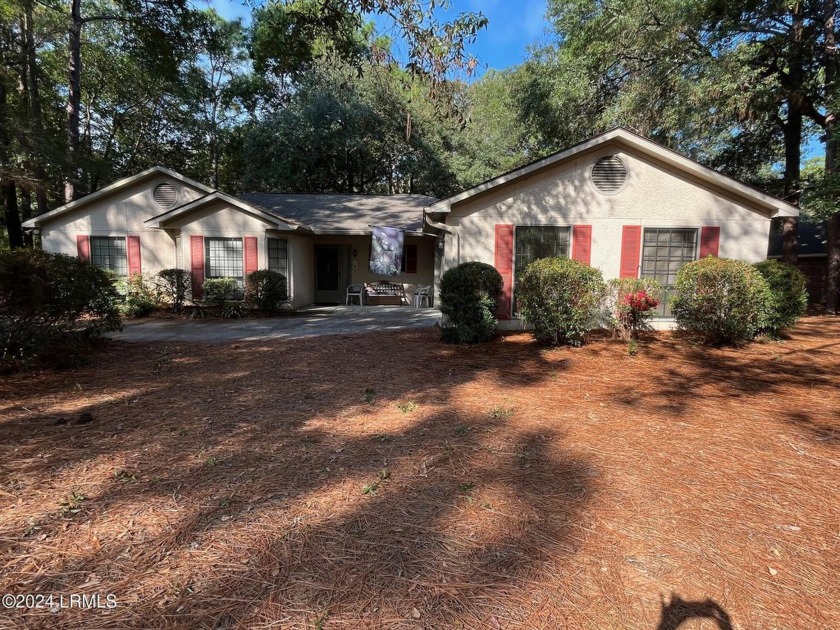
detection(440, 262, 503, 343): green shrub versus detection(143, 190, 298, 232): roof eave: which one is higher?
detection(143, 190, 298, 232): roof eave

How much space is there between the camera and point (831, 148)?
12258mm

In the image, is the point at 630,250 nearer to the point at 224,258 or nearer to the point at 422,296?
the point at 422,296

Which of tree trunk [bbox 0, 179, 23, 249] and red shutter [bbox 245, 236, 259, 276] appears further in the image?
tree trunk [bbox 0, 179, 23, 249]

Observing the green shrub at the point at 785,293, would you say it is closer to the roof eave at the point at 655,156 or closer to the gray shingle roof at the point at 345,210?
the roof eave at the point at 655,156

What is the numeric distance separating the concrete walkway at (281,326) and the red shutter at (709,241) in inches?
245

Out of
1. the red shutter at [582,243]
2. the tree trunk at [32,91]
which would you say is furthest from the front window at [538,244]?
the tree trunk at [32,91]

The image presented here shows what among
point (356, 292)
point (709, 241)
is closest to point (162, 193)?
point (356, 292)

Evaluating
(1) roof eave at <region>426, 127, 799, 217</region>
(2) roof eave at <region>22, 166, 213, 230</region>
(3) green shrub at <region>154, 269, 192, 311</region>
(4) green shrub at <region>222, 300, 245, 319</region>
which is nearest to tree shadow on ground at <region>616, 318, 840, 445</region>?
(1) roof eave at <region>426, 127, 799, 217</region>

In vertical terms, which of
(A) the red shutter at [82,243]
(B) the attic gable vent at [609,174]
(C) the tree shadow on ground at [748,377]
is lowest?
(C) the tree shadow on ground at [748,377]

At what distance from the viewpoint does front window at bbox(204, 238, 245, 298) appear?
503 inches

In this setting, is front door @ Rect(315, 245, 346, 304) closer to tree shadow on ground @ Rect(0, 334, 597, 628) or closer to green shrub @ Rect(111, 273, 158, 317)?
green shrub @ Rect(111, 273, 158, 317)

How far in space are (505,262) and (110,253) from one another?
1296 cm

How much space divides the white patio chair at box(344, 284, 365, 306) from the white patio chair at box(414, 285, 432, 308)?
1902 mm

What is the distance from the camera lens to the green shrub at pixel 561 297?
24.1ft
